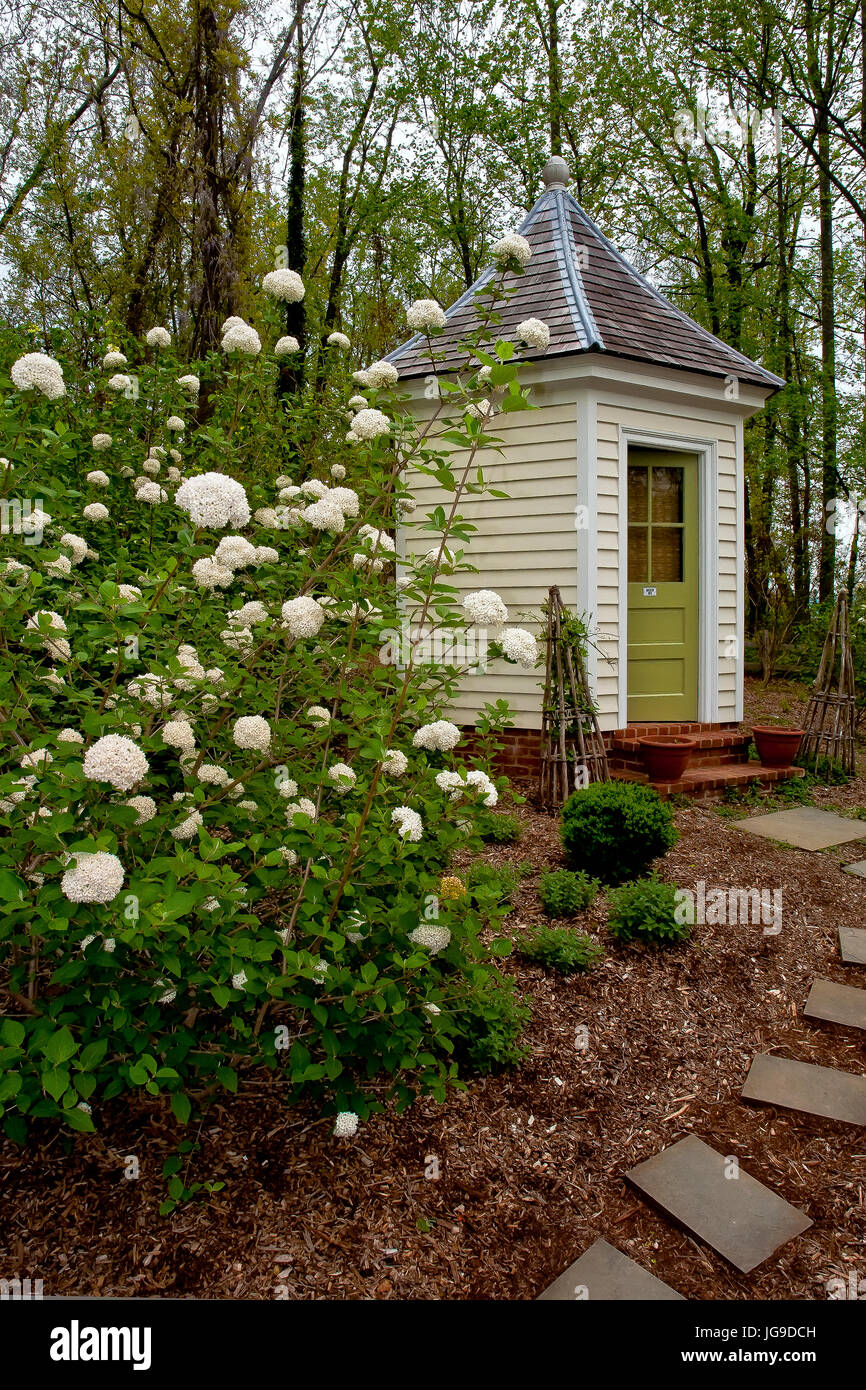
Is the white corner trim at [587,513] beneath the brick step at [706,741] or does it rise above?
above

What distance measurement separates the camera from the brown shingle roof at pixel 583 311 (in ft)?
20.7

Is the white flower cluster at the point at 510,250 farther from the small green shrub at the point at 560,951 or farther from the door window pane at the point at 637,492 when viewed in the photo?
the door window pane at the point at 637,492

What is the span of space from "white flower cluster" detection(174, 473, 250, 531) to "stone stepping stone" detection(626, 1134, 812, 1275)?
6.98ft

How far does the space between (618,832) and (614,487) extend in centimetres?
321

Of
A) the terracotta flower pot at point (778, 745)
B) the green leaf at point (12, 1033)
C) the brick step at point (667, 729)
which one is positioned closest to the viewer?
the green leaf at point (12, 1033)

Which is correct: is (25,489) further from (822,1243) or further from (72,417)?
(822,1243)

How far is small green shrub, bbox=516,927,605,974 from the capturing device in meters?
3.42

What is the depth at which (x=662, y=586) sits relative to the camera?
703 cm

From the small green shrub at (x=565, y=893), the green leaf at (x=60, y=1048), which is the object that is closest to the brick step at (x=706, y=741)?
the small green shrub at (x=565, y=893)

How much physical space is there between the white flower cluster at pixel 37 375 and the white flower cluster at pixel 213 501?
55 centimetres

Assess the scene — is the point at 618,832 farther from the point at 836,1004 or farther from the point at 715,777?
the point at 715,777

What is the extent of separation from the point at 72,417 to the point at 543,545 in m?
3.67

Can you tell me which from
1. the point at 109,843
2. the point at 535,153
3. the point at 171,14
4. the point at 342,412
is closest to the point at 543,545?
the point at 342,412
